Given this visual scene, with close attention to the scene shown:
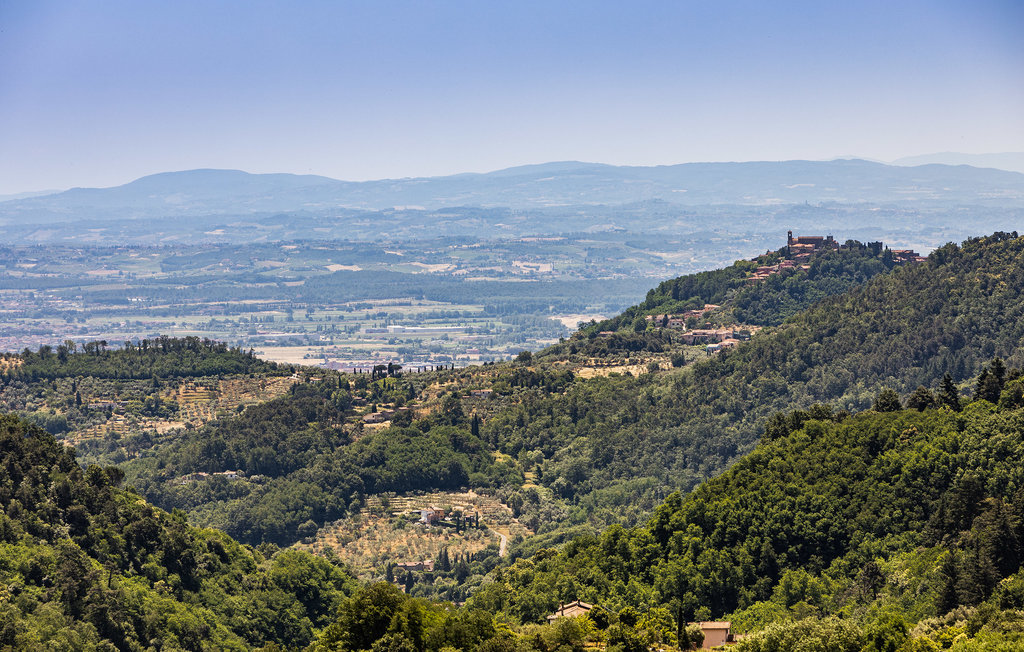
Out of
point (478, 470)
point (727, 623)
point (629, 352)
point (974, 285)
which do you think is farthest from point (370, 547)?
point (974, 285)

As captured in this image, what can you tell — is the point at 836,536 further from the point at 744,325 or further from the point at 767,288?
the point at 767,288

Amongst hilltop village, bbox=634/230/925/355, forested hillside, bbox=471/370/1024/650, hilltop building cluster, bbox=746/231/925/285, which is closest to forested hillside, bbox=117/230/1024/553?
hilltop village, bbox=634/230/925/355

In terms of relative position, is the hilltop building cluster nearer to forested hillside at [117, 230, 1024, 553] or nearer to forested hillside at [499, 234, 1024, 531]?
forested hillside at [117, 230, 1024, 553]

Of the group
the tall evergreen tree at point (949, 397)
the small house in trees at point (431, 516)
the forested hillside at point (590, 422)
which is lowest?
the small house in trees at point (431, 516)

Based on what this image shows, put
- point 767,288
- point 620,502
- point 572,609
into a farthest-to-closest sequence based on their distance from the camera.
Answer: point 767,288
point 620,502
point 572,609

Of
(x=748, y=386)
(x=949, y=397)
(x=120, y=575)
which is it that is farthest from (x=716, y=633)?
(x=748, y=386)

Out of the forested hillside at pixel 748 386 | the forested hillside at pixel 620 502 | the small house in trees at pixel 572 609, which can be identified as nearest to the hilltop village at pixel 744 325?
the forested hillside at pixel 748 386

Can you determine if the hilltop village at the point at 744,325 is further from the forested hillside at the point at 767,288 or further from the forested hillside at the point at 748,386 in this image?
the forested hillside at the point at 748,386

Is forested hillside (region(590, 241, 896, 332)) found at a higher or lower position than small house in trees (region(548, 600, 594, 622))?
higher

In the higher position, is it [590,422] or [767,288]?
[767,288]
